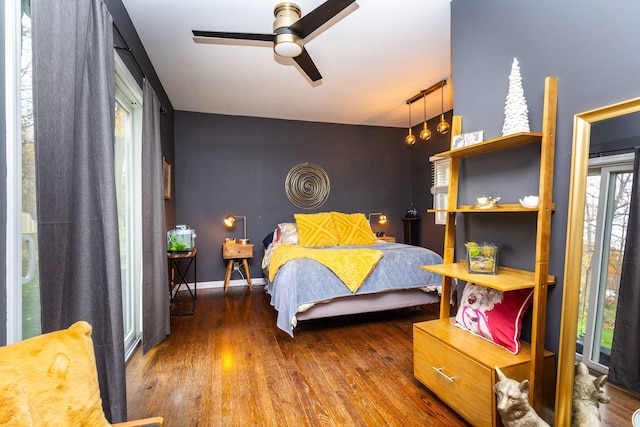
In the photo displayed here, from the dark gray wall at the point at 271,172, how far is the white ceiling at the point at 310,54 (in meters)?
0.34

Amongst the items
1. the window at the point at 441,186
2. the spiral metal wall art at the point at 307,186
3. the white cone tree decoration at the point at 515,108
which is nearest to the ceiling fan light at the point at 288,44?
the white cone tree decoration at the point at 515,108

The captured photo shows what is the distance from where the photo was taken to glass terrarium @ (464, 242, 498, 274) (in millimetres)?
1612

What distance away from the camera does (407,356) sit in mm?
2375

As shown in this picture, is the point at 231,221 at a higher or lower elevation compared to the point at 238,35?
lower

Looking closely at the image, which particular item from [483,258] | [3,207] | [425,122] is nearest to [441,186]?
[425,122]

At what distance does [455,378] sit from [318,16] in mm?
2198

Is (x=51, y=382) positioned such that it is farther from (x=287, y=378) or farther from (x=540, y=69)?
(x=540, y=69)

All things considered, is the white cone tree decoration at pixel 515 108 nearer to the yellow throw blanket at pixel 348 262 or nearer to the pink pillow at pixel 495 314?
the pink pillow at pixel 495 314

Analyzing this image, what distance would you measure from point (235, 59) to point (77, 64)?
1887 mm

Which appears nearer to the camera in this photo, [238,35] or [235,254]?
[238,35]

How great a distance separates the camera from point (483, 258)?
1.63 metres

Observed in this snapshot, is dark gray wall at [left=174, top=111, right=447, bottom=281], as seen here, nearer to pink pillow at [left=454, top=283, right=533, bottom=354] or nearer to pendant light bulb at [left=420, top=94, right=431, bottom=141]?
pendant light bulb at [left=420, top=94, right=431, bottom=141]

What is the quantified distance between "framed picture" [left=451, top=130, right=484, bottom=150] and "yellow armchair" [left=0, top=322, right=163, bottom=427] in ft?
6.27

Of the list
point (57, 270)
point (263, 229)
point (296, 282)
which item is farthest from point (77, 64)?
point (263, 229)
